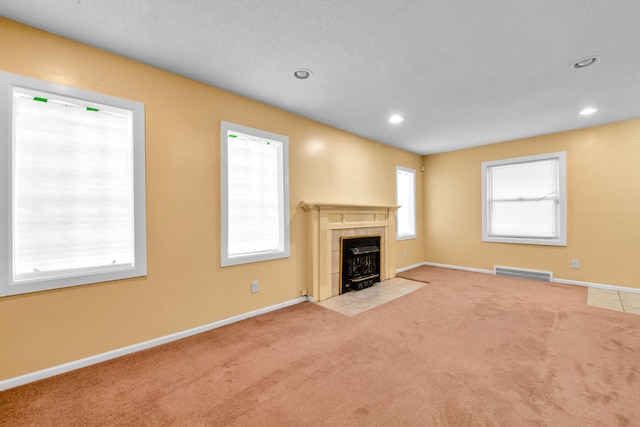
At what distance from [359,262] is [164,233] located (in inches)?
110

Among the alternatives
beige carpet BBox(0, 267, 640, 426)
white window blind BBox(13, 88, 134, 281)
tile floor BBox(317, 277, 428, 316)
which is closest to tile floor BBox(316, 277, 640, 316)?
tile floor BBox(317, 277, 428, 316)

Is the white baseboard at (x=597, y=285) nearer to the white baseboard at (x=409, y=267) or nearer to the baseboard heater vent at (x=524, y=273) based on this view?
the baseboard heater vent at (x=524, y=273)

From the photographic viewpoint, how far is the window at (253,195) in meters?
2.88

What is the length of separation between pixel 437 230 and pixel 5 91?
642cm

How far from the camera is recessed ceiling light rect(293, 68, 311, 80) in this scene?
8.13ft

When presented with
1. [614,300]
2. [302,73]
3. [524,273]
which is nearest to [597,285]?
[614,300]

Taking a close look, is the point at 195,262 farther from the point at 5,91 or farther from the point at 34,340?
the point at 5,91

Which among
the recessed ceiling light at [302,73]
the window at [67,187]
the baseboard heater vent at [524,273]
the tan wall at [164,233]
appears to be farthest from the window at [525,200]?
the window at [67,187]

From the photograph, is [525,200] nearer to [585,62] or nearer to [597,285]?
[597,285]

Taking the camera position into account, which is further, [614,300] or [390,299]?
[390,299]

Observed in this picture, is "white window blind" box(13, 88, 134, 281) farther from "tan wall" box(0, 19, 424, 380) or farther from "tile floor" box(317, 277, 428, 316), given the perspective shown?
"tile floor" box(317, 277, 428, 316)

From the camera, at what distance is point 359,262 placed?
4211 millimetres

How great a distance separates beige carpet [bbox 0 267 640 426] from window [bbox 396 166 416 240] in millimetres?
2734

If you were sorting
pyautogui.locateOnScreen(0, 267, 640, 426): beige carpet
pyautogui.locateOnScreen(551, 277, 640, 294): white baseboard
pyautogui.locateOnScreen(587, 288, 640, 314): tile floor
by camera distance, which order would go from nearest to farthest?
pyautogui.locateOnScreen(0, 267, 640, 426): beige carpet, pyautogui.locateOnScreen(587, 288, 640, 314): tile floor, pyautogui.locateOnScreen(551, 277, 640, 294): white baseboard
